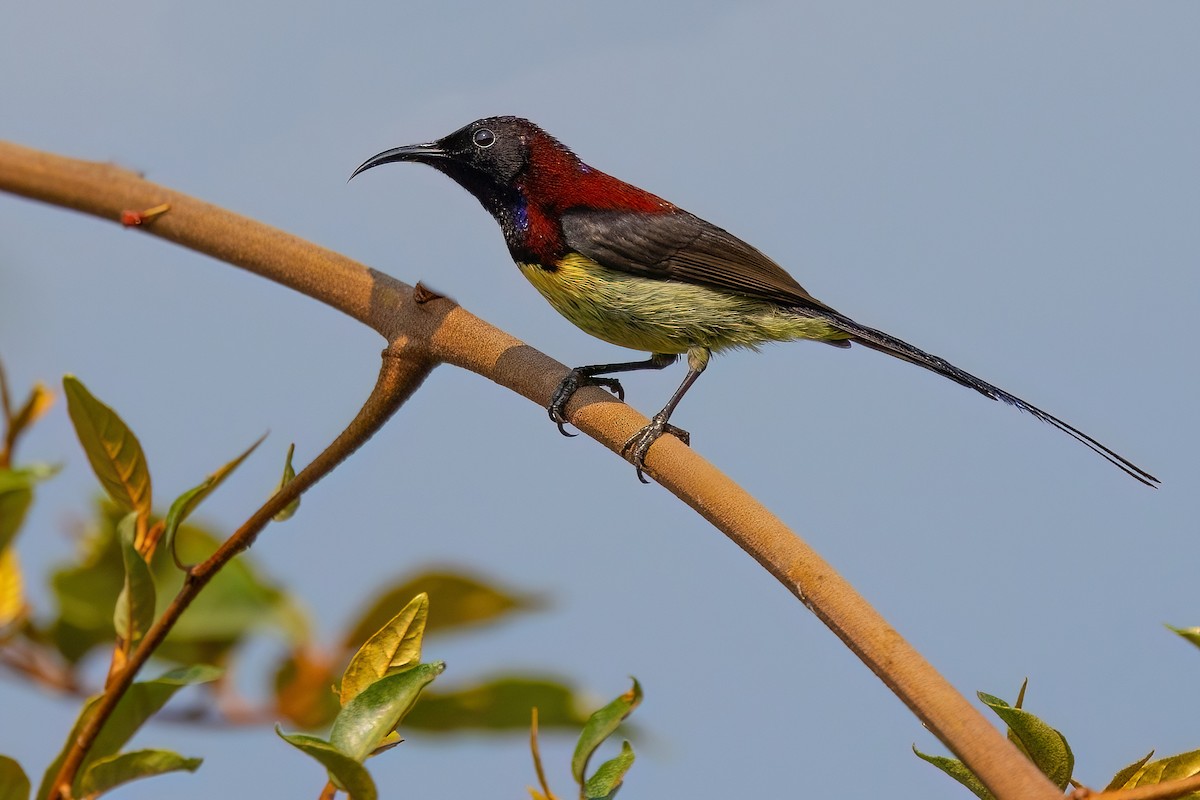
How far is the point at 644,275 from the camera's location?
3.98 meters

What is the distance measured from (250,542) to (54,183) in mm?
1504

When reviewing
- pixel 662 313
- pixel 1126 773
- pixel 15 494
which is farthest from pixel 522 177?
pixel 1126 773

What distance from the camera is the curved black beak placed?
4307 mm

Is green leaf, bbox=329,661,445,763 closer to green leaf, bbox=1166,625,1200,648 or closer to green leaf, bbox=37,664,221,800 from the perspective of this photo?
green leaf, bbox=37,664,221,800

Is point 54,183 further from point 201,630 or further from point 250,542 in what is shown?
point 250,542

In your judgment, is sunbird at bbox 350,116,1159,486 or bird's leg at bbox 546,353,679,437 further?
sunbird at bbox 350,116,1159,486

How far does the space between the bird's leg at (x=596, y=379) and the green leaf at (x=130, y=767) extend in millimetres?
1291

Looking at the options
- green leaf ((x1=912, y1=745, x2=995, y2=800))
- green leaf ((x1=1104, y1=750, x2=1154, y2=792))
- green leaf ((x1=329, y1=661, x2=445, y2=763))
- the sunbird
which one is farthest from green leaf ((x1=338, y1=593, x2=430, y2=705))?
the sunbird

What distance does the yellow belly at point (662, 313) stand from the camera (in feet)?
12.9

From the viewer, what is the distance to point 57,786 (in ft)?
6.31

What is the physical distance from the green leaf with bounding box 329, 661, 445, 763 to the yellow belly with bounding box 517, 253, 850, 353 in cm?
235

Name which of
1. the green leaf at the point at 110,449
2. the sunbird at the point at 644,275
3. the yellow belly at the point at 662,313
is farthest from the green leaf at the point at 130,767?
the yellow belly at the point at 662,313

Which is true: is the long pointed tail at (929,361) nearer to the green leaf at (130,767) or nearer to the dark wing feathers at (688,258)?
the dark wing feathers at (688,258)

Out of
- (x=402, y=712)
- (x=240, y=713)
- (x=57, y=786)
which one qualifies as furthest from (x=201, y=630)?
(x=402, y=712)
